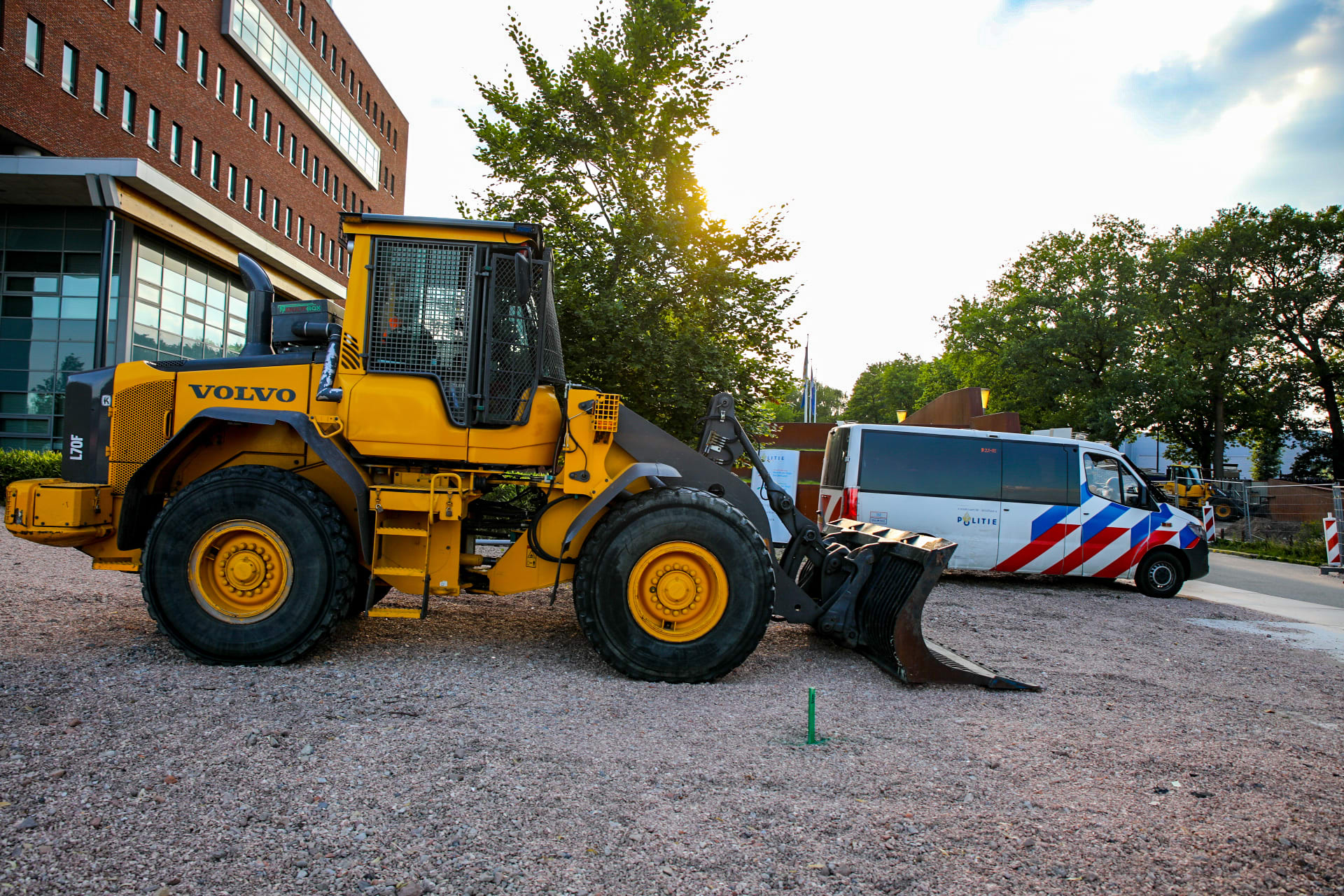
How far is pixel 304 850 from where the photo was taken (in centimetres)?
273

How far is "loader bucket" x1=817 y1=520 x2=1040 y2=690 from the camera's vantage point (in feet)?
17.2

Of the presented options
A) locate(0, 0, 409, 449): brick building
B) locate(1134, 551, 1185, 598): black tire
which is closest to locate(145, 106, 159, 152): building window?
locate(0, 0, 409, 449): brick building

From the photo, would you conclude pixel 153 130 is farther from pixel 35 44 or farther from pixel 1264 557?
pixel 1264 557

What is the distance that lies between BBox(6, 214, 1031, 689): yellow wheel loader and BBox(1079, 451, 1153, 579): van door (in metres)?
6.85

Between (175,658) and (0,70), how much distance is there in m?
22.0

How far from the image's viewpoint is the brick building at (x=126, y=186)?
66.3 ft

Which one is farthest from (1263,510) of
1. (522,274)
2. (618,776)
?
(618,776)

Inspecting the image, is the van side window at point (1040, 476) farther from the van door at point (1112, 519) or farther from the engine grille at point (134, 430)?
the engine grille at point (134, 430)

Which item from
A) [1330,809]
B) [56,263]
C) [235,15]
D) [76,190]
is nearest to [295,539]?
[1330,809]

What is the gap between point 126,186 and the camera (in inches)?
786

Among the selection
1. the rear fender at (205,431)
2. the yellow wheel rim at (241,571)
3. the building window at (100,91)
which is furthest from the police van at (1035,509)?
the building window at (100,91)

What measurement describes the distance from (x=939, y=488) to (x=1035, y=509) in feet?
4.26

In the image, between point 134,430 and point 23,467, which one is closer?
point 134,430

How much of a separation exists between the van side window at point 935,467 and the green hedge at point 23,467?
16.2 meters
